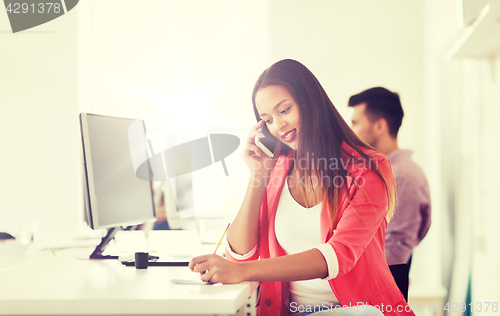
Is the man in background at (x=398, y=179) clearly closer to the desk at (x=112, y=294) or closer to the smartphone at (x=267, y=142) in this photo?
the smartphone at (x=267, y=142)

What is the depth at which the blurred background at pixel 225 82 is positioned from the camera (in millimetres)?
2283

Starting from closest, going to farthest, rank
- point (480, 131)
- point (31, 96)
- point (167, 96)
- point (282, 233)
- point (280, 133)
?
point (282, 233)
point (280, 133)
point (480, 131)
point (31, 96)
point (167, 96)

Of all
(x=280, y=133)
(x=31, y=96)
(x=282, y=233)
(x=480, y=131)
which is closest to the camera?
(x=282, y=233)

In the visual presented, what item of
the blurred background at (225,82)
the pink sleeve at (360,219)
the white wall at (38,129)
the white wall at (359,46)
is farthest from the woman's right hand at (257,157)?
the white wall at (38,129)

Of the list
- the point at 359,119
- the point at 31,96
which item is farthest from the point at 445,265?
the point at 31,96

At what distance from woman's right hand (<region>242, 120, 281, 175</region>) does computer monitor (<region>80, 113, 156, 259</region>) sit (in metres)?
0.44

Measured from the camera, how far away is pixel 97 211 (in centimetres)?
119

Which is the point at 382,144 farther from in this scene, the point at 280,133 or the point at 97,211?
the point at 97,211

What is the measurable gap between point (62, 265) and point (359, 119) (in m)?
1.73

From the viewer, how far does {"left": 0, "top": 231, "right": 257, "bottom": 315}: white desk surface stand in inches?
28.1

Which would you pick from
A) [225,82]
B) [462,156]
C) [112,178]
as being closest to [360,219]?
[112,178]

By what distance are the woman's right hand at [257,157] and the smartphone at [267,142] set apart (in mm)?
10

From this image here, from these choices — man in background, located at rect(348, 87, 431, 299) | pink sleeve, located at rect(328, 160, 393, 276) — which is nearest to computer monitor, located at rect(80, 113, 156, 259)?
pink sleeve, located at rect(328, 160, 393, 276)

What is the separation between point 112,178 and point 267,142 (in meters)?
0.54
